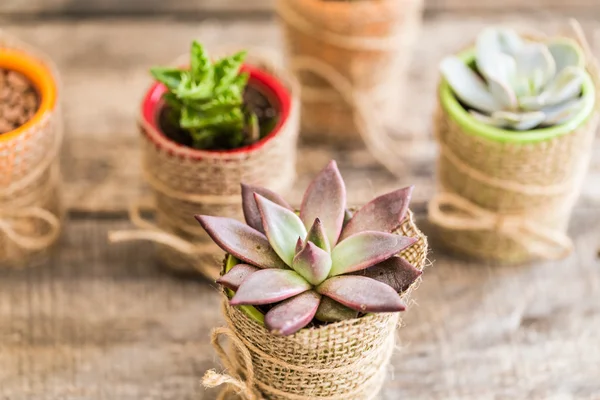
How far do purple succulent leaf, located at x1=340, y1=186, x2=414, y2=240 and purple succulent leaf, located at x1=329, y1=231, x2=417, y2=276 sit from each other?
27 mm

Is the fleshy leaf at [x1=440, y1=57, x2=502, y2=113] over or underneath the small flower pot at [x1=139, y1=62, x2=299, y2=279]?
over

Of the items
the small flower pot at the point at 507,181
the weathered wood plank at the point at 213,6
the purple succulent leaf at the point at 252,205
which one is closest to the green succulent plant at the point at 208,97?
the purple succulent leaf at the point at 252,205

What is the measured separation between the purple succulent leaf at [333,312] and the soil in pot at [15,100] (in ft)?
1.33

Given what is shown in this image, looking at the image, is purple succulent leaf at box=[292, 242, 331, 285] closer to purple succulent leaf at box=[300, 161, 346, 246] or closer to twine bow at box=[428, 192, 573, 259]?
purple succulent leaf at box=[300, 161, 346, 246]

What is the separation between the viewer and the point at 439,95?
2.88ft

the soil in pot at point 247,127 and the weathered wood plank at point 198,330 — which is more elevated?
the soil in pot at point 247,127

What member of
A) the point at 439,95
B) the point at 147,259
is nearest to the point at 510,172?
the point at 439,95

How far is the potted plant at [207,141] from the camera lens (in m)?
0.79

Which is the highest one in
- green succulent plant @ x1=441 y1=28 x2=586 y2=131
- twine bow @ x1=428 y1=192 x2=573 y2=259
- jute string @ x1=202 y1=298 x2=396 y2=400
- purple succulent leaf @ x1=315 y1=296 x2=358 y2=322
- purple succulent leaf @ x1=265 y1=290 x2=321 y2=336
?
green succulent plant @ x1=441 y1=28 x2=586 y2=131

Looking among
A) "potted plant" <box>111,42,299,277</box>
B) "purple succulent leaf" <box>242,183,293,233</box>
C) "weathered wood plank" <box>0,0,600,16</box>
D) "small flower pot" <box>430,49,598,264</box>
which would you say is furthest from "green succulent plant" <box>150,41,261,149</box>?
"weathered wood plank" <box>0,0,600,16</box>

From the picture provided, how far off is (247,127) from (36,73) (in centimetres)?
25

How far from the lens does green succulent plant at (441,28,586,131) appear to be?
818 mm

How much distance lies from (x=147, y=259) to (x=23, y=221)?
149mm

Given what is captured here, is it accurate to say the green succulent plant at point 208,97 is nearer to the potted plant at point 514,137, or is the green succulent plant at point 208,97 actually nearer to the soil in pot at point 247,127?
the soil in pot at point 247,127
